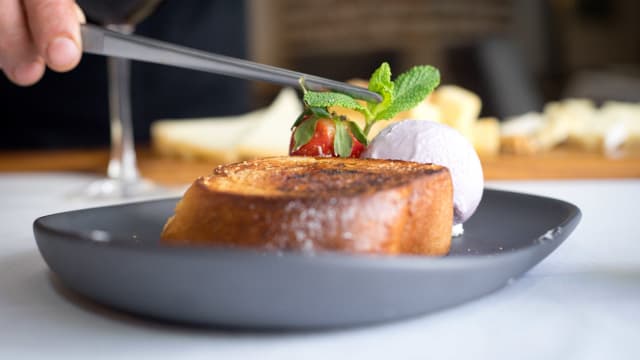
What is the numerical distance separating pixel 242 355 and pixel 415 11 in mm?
5927

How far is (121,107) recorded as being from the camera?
1450 millimetres

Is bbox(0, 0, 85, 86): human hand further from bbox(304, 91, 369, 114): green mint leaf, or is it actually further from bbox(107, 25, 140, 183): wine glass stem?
bbox(107, 25, 140, 183): wine glass stem

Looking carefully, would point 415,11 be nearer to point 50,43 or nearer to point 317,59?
point 317,59

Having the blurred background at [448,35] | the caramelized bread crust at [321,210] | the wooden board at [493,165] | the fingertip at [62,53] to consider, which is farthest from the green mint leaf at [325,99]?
the blurred background at [448,35]

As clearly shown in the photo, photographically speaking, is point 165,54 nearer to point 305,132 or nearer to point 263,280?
point 305,132

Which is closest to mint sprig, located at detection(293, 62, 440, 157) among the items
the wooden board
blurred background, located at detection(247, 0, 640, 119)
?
the wooden board

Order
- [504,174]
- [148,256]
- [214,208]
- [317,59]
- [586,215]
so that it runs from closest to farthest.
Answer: [148,256], [214,208], [586,215], [504,174], [317,59]

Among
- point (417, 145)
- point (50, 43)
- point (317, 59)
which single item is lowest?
point (417, 145)

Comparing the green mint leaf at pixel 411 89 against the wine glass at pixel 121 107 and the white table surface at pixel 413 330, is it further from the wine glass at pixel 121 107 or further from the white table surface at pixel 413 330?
the wine glass at pixel 121 107

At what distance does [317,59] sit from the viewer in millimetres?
5848

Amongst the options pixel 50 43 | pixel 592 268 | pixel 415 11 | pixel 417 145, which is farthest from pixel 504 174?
pixel 415 11

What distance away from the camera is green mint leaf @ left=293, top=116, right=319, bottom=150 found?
86 cm

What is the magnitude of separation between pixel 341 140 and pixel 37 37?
1.23ft

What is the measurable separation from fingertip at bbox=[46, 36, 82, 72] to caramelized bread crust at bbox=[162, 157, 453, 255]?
0.22 metres
